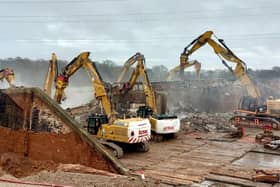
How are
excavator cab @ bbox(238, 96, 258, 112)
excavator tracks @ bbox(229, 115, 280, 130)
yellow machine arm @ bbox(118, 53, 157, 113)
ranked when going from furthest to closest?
excavator cab @ bbox(238, 96, 258, 112) < excavator tracks @ bbox(229, 115, 280, 130) < yellow machine arm @ bbox(118, 53, 157, 113)

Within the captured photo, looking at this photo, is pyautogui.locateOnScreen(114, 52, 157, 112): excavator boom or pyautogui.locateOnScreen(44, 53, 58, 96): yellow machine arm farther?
pyautogui.locateOnScreen(44, 53, 58, 96): yellow machine arm

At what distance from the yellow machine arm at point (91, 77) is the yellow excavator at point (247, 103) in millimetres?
9533

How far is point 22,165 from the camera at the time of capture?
1149 centimetres

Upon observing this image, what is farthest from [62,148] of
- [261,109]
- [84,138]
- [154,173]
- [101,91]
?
[261,109]

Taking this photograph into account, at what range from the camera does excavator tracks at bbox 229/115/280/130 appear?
70.7ft

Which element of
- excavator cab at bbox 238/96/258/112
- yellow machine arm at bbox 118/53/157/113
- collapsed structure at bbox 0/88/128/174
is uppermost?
yellow machine arm at bbox 118/53/157/113

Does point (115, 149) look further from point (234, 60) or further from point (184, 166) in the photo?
point (234, 60)

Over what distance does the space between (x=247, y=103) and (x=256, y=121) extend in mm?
1518

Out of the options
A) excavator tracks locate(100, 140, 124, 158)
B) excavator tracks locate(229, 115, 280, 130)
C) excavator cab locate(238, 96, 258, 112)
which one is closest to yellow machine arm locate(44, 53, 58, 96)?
excavator tracks locate(100, 140, 124, 158)

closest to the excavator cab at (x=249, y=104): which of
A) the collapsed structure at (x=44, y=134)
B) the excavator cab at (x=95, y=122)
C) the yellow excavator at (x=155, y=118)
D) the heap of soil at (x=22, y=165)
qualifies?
the yellow excavator at (x=155, y=118)

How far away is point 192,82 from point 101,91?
23.2 m

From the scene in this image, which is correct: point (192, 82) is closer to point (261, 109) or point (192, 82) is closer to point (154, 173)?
point (261, 109)

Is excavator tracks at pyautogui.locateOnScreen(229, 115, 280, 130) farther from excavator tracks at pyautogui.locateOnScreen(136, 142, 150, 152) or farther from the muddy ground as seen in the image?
excavator tracks at pyautogui.locateOnScreen(136, 142, 150, 152)

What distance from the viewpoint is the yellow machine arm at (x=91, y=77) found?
1705cm
